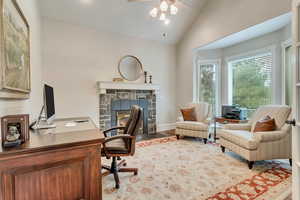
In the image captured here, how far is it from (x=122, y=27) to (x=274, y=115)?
3922mm

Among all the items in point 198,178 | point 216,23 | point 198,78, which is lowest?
point 198,178

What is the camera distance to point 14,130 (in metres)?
1.10

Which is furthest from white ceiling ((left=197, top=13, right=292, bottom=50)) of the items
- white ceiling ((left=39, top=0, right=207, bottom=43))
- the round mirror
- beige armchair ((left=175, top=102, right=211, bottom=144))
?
the round mirror

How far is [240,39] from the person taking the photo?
152 inches

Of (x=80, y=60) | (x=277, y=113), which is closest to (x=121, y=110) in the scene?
(x=80, y=60)

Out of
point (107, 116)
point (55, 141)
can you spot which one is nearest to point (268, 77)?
point (107, 116)

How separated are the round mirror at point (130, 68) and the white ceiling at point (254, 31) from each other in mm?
1894

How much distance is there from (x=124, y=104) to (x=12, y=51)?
310 centimetres

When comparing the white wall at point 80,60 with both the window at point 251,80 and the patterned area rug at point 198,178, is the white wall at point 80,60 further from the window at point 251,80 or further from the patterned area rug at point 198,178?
the window at point 251,80

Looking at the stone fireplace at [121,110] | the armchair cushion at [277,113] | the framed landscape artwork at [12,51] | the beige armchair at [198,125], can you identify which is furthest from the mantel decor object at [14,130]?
the armchair cushion at [277,113]

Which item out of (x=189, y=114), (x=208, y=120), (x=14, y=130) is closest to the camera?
(x=14, y=130)

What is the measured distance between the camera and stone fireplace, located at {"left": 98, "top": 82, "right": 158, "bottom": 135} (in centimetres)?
412

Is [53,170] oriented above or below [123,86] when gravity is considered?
below

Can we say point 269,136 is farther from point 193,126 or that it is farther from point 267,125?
point 193,126
